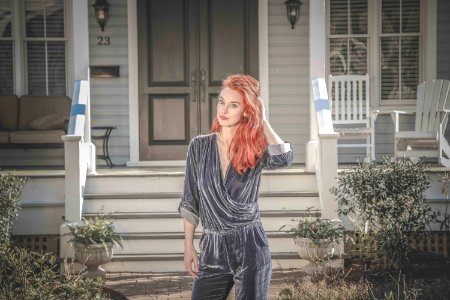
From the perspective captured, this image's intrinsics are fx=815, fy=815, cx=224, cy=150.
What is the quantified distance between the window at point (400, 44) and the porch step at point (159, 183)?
275 centimetres

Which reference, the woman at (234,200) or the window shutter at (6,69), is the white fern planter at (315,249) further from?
the window shutter at (6,69)

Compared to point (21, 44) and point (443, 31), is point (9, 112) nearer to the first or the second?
point (21, 44)

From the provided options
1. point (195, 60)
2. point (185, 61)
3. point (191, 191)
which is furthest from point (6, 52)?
point (191, 191)

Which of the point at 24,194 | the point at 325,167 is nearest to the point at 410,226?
the point at 325,167

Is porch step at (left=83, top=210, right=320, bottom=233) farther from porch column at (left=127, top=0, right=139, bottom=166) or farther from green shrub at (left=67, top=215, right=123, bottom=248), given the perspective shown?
porch column at (left=127, top=0, right=139, bottom=166)

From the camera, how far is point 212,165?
10.6ft

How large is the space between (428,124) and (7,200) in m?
5.04

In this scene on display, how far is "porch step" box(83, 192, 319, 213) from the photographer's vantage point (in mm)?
8047

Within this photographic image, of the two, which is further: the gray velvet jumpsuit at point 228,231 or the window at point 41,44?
the window at point 41,44

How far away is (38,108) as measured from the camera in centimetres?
1015

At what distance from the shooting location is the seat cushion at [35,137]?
381 inches

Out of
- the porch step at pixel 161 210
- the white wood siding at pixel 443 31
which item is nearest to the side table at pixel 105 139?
the porch step at pixel 161 210

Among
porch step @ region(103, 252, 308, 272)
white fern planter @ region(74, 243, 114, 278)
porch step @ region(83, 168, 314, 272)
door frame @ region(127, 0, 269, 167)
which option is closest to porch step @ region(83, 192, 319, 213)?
porch step @ region(83, 168, 314, 272)

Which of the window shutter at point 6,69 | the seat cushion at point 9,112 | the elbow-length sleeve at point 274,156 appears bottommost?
the elbow-length sleeve at point 274,156
